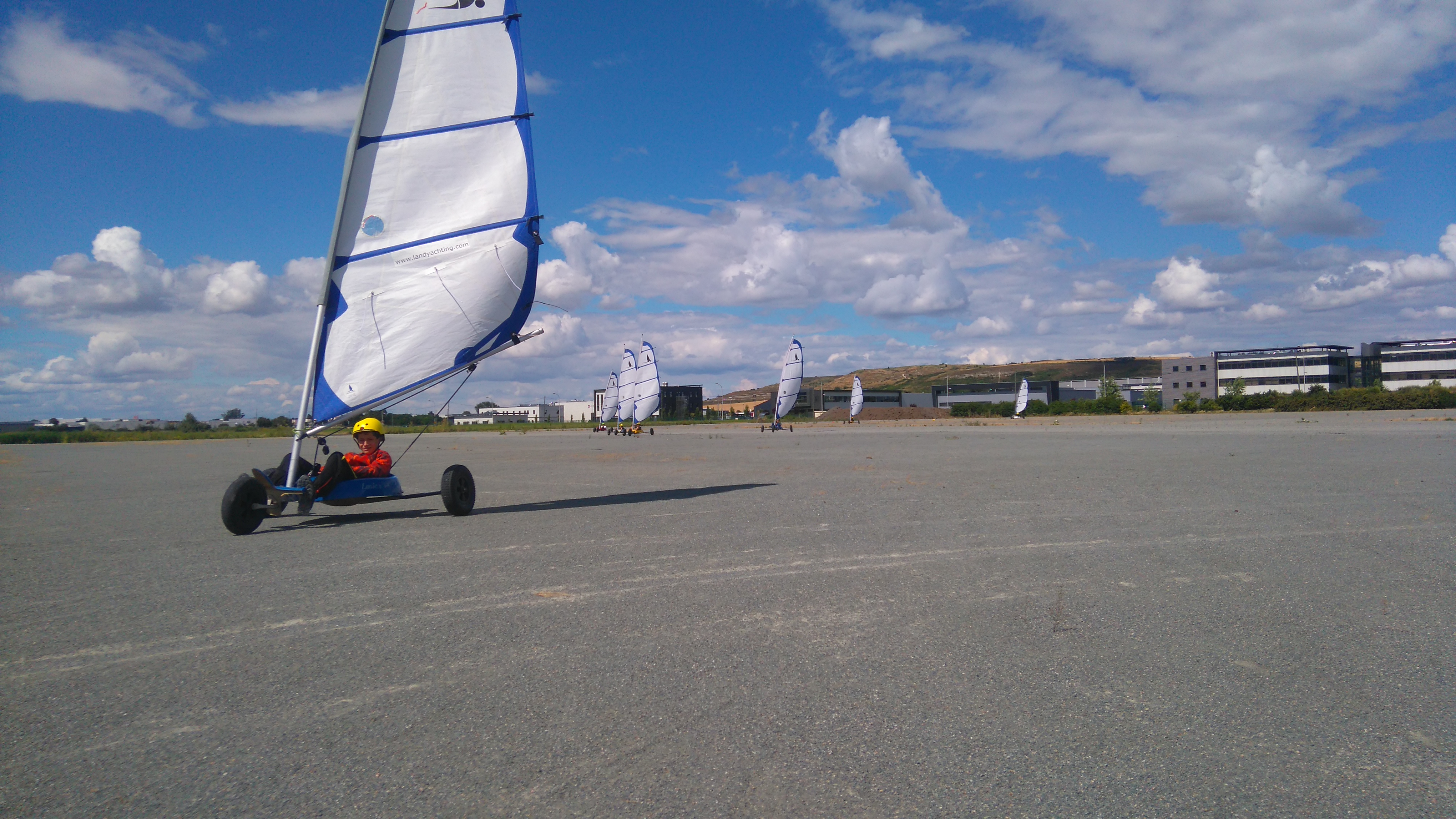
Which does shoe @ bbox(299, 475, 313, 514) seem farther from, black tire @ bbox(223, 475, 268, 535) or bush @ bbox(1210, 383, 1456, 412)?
bush @ bbox(1210, 383, 1456, 412)

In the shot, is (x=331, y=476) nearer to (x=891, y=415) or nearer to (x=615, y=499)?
(x=615, y=499)

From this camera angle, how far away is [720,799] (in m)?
2.82

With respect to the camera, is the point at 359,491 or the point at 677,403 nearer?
the point at 359,491

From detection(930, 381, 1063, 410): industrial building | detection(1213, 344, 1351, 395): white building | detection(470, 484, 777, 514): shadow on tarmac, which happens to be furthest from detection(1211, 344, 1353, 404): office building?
detection(470, 484, 777, 514): shadow on tarmac

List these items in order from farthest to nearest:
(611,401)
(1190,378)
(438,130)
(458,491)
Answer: (1190,378), (611,401), (438,130), (458,491)

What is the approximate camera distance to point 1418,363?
103 metres

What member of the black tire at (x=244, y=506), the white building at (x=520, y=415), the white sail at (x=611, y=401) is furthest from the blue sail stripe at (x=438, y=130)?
the white building at (x=520, y=415)

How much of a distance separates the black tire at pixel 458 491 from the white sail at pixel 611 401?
206 feet

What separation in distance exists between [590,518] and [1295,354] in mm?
129169

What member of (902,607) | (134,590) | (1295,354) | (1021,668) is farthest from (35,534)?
(1295,354)

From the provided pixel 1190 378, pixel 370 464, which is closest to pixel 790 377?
pixel 370 464

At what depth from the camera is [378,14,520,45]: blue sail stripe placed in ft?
37.2

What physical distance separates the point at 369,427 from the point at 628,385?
5441cm

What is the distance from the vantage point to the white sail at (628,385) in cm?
6506
